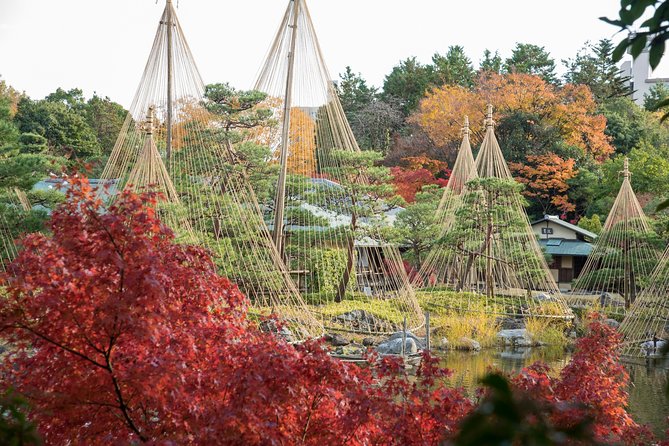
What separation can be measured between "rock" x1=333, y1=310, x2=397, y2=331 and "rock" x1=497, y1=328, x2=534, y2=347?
7.04 feet

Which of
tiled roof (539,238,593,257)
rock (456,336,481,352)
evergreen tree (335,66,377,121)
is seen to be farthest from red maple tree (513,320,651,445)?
evergreen tree (335,66,377,121)

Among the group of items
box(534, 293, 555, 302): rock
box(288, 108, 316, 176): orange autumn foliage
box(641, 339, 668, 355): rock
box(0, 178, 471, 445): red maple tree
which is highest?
box(288, 108, 316, 176): orange autumn foliage

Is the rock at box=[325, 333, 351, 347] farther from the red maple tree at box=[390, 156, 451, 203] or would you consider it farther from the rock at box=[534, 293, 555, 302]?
the red maple tree at box=[390, 156, 451, 203]

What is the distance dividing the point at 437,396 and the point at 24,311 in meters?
2.14

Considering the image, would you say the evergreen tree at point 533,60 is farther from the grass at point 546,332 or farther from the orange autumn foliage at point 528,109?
the grass at point 546,332

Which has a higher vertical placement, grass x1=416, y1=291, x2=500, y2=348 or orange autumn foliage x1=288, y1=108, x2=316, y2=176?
orange autumn foliage x1=288, y1=108, x2=316, y2=176

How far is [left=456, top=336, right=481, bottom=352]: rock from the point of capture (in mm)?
13031

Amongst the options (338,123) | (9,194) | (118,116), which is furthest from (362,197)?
(118,116)

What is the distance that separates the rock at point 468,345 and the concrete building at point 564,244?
884cm

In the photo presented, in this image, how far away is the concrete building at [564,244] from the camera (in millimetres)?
21109

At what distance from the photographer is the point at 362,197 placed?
1393cm

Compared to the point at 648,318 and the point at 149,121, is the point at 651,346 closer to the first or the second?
the point at 648,318

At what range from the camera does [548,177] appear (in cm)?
2391

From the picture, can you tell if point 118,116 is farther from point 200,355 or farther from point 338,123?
point 200,355
